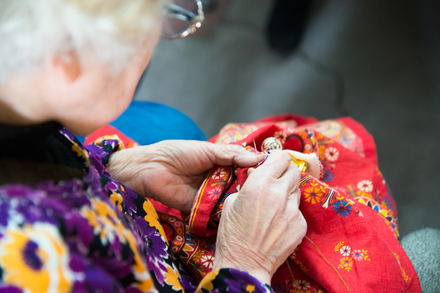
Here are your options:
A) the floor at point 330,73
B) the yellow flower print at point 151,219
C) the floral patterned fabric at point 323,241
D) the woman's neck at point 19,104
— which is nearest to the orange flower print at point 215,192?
the floral patterned fabric at point 323,241

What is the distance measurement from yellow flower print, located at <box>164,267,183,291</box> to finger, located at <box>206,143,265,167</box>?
0.82 feet

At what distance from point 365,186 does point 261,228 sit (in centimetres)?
35

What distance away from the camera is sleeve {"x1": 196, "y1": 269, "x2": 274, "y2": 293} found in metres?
0.49

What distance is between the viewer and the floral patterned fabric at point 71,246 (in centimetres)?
31

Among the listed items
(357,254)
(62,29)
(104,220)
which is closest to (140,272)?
(104,220)

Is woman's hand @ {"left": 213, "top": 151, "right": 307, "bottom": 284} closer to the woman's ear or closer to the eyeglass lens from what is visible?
the woman's ear

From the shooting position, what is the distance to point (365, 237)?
24.0 inches

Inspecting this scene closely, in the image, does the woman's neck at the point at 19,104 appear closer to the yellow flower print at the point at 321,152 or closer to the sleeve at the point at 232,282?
the sleeve at the point at 232,282

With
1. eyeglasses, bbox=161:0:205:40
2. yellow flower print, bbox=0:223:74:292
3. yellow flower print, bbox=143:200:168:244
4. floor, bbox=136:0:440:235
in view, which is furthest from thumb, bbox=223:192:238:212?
floor, bbox=136:0:440:235

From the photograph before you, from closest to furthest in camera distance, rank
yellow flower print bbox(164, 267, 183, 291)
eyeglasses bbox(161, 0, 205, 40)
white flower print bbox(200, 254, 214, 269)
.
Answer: yellow flower print bbox(164, 267, 183, 291) < white flower print bbox(200, 254, 214, 269) < eyeglasses bbox(161, 0, 205, 40)

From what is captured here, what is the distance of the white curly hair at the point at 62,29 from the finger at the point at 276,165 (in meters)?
0.37

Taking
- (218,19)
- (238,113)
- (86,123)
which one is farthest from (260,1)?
(86,123)

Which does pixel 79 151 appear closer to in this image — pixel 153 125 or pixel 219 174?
pixel 219 174

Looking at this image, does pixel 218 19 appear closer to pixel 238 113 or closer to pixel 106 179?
pixel 238 113
